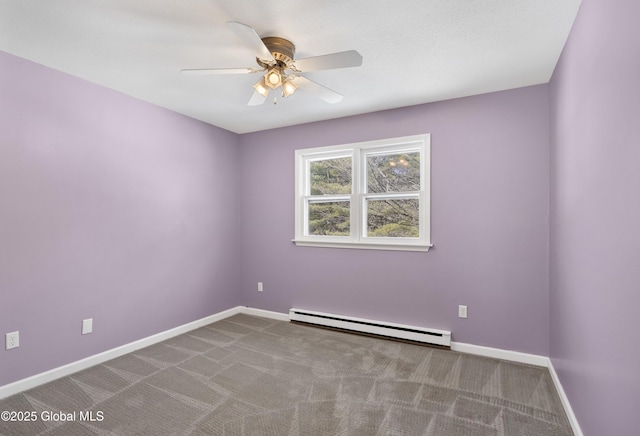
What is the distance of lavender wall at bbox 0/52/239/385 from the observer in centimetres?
229

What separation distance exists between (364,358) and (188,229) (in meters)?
2.41

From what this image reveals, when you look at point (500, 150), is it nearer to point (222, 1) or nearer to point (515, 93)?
→ point (515, 93)

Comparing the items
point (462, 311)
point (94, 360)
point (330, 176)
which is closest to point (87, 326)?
point (94, 360)

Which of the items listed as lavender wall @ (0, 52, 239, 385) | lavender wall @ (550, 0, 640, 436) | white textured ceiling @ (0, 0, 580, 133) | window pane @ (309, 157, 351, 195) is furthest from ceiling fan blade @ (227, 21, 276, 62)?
window pane @ (309, 157, 351, 195)

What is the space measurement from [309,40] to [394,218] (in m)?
2.06

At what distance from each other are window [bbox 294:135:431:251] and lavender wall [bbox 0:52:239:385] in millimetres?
1283

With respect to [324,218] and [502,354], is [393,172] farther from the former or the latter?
[502,354]

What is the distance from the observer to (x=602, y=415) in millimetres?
1437

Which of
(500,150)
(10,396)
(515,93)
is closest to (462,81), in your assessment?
(515,93)

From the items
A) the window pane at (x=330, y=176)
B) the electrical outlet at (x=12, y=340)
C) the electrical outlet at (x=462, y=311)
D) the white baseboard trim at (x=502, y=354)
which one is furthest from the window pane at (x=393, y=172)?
the electrical outlet at (x=12, y=340)

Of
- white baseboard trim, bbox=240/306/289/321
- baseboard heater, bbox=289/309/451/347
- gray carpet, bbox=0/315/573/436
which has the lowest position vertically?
gray carpet, bbox=0/315/573/436

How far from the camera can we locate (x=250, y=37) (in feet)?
5.40

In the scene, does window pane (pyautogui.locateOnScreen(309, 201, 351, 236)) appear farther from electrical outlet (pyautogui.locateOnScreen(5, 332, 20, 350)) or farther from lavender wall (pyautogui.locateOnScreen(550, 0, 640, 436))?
electrical outlet (pyautogui.locateOnScreen(5, 332, 20, 350))

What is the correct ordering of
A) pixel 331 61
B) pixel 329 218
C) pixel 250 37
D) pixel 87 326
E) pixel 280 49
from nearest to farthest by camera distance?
pixel 250 37 → pixel 331 61 → pixel 280 49 → pixel 87 326 → pixel 329 218
